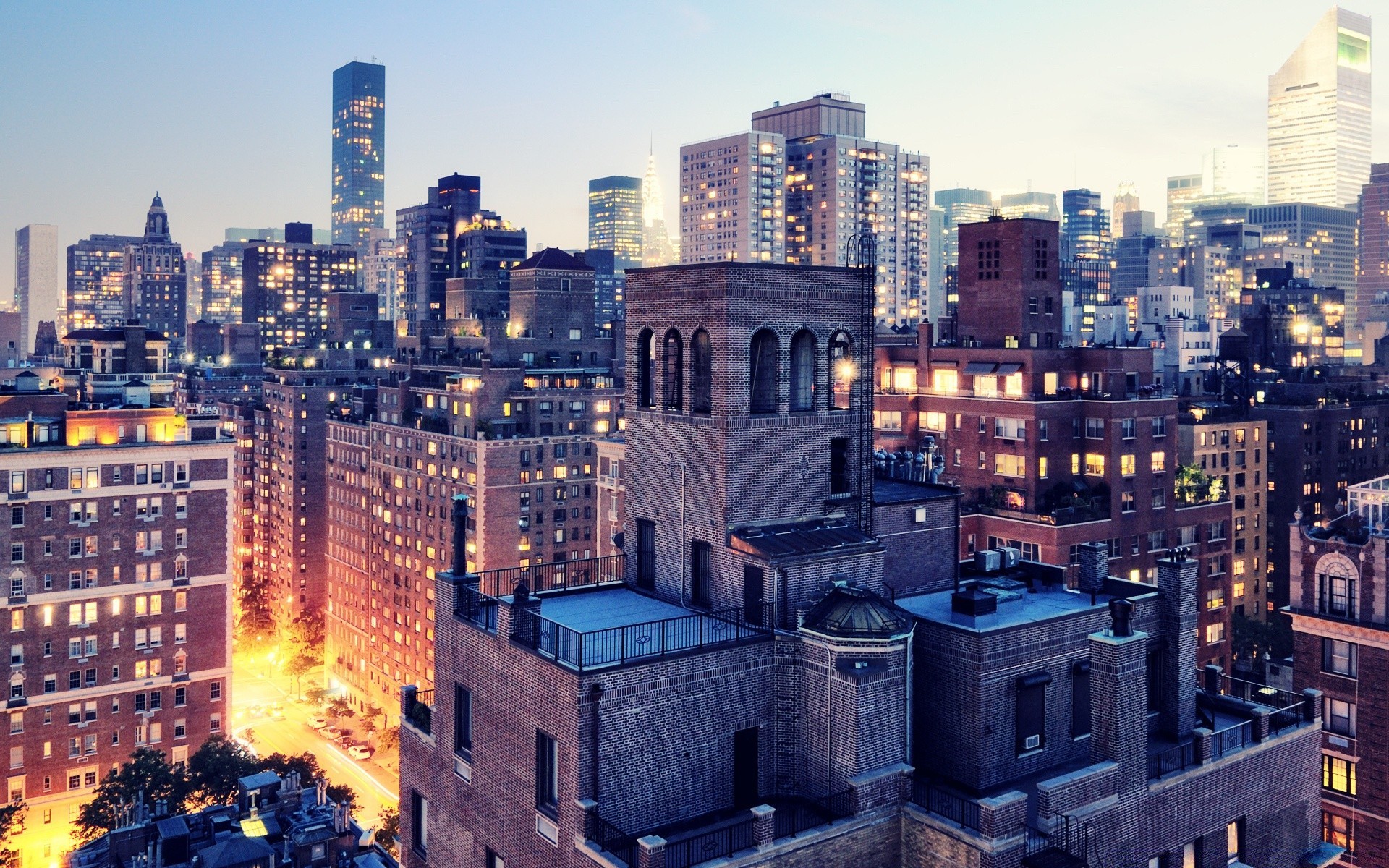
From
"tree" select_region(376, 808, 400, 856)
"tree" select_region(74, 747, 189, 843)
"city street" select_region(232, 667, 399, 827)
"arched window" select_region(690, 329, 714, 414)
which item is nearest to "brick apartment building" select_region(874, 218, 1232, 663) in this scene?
"tree" select_region(376, 808, 400, 856)

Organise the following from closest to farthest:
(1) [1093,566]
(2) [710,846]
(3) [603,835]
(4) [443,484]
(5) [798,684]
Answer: (2) [710,846]
(3) [603,835]
(5) [798,684]
(1) [1093,566]
(4) [443,484]

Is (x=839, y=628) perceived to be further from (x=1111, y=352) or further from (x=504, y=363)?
(x=504, y=363)

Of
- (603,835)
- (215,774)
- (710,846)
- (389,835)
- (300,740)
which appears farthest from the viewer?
(300,740)

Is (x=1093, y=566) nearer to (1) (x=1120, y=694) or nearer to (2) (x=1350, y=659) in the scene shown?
(1) (x=1120, y=694)

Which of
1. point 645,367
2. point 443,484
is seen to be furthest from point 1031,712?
point 443,484

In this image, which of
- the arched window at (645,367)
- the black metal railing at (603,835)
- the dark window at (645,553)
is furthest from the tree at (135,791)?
the black metal railing at (603,835)
